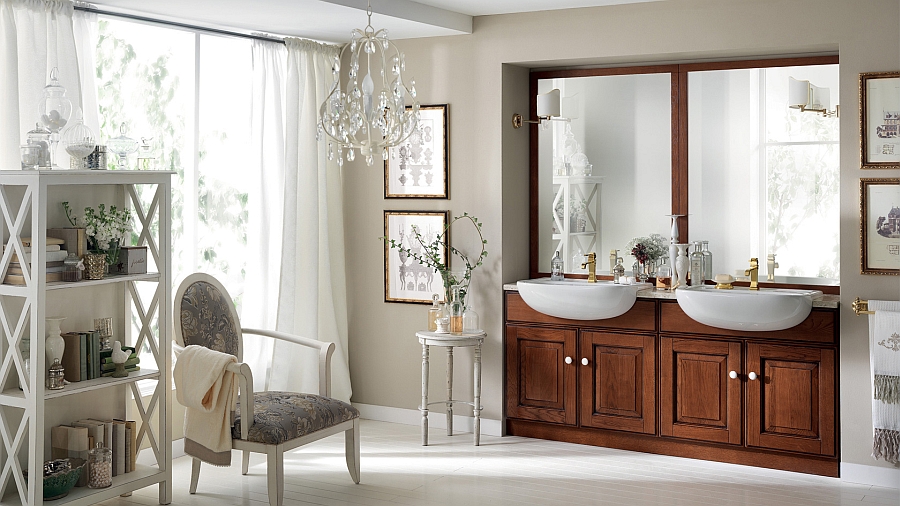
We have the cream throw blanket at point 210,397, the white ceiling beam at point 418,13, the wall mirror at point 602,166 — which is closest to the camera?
the cream throw blanket at point 210,397

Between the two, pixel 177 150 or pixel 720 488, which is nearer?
pixel 720 488

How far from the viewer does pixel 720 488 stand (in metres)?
4.49

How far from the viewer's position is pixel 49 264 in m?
3.78

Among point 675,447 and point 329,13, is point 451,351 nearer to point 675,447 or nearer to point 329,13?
point 675,447

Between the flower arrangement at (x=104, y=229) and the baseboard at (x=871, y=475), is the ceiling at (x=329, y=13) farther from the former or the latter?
the baseboard at (x=871, y=475)

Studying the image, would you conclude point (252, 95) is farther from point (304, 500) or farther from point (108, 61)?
point (304, 500)

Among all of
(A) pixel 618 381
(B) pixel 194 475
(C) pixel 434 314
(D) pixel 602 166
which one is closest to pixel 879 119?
(D) pixel 602 166

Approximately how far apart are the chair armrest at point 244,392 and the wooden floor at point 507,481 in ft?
1.46

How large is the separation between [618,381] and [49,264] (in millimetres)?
3050

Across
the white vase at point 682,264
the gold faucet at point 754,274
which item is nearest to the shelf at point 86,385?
the white vase at point 682,264

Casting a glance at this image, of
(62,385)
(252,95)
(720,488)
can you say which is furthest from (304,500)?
(252,95)

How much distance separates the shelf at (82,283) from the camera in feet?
12.1

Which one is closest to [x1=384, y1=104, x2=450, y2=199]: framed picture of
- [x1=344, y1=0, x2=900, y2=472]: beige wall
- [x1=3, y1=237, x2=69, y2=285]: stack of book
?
[x1=344, y1=0, x2=900, y2=472]: beige wall

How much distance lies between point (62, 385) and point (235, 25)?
7.46 feet
